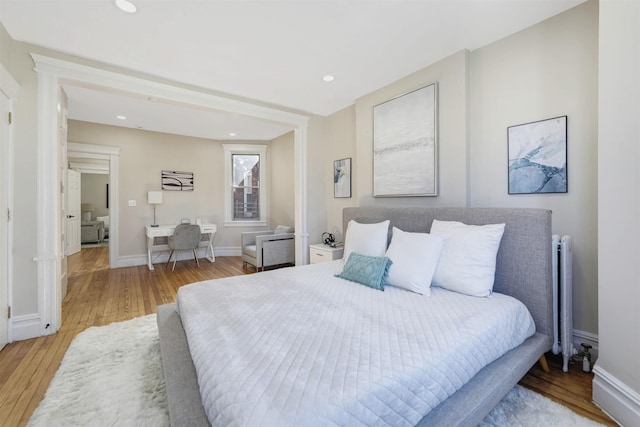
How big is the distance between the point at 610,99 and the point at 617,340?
4.32ft

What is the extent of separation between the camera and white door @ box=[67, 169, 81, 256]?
6.22m

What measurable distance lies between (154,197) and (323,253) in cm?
373

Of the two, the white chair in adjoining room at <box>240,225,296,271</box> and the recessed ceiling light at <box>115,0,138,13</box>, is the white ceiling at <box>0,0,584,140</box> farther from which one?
the white chair in adjoining room at <box>240,225,296,271</box>

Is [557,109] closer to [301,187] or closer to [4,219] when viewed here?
[301,187]

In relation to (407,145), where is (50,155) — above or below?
below

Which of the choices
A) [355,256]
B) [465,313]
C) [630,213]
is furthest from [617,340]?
[355,256]

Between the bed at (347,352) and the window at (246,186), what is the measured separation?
428cm

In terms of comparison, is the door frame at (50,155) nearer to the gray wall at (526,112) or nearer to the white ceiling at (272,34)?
the white ceiling at (272,34)

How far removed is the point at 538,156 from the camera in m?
2.16

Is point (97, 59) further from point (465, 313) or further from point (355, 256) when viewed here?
point (465, 313)

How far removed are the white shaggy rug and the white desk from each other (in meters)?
3.00

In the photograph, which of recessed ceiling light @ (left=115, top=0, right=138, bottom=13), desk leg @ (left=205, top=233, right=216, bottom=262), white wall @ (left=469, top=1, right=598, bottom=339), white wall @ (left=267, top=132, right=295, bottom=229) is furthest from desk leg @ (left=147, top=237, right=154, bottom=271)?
white wall @ (left=469, top=1, right=598, bottom=339)

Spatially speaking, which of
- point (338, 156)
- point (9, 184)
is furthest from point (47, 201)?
point (338, 156)

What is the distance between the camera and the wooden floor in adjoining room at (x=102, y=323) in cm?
161
